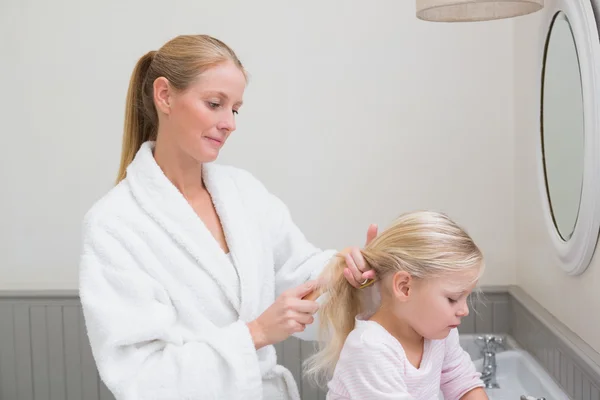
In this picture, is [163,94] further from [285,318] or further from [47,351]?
[47,351]

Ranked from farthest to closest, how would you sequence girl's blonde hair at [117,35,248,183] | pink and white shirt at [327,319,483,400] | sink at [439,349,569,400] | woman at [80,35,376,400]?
sink at [439,349,569,400] < girl's blonde hair at [117,35,248,183] < woman at [80,35,376,400] < pink and white shirt at [327,319,483,400]

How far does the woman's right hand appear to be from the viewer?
152cm

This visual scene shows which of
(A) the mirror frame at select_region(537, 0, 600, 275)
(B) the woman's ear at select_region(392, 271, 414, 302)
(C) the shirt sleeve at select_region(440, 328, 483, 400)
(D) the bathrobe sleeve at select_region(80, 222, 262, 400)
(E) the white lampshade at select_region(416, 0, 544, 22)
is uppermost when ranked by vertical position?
(E) the white lampshade at select_region(416, 0, 544, 22)

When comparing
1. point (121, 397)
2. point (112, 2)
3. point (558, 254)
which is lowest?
point (121, 397)

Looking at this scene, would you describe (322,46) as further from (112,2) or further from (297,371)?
(297,371)

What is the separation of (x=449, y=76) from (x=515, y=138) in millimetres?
284

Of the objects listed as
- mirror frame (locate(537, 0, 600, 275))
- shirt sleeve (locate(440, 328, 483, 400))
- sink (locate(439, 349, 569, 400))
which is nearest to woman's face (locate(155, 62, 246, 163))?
shirt sleeve (locate(440, 328, 483, 400))

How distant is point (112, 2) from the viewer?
8.71 ft

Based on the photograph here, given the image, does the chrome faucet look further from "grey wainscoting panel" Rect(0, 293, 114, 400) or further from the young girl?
"grey wainscoting panel" Rect(0, 293, 114, 400)

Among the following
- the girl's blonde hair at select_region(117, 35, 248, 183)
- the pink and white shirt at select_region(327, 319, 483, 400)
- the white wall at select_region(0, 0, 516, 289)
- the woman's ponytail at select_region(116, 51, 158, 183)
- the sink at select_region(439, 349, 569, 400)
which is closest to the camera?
the pink and white shirt at select_region(327, 319, 483, 400)

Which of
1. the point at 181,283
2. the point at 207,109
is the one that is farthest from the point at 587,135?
the point at 181,283

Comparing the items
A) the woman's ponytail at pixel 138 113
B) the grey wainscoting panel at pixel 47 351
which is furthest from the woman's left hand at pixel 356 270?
the grey wainscoting panel at pixel 47 351

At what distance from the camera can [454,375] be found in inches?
62.1

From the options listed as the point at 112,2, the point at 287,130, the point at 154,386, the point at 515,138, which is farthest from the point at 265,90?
the point at 154,386
